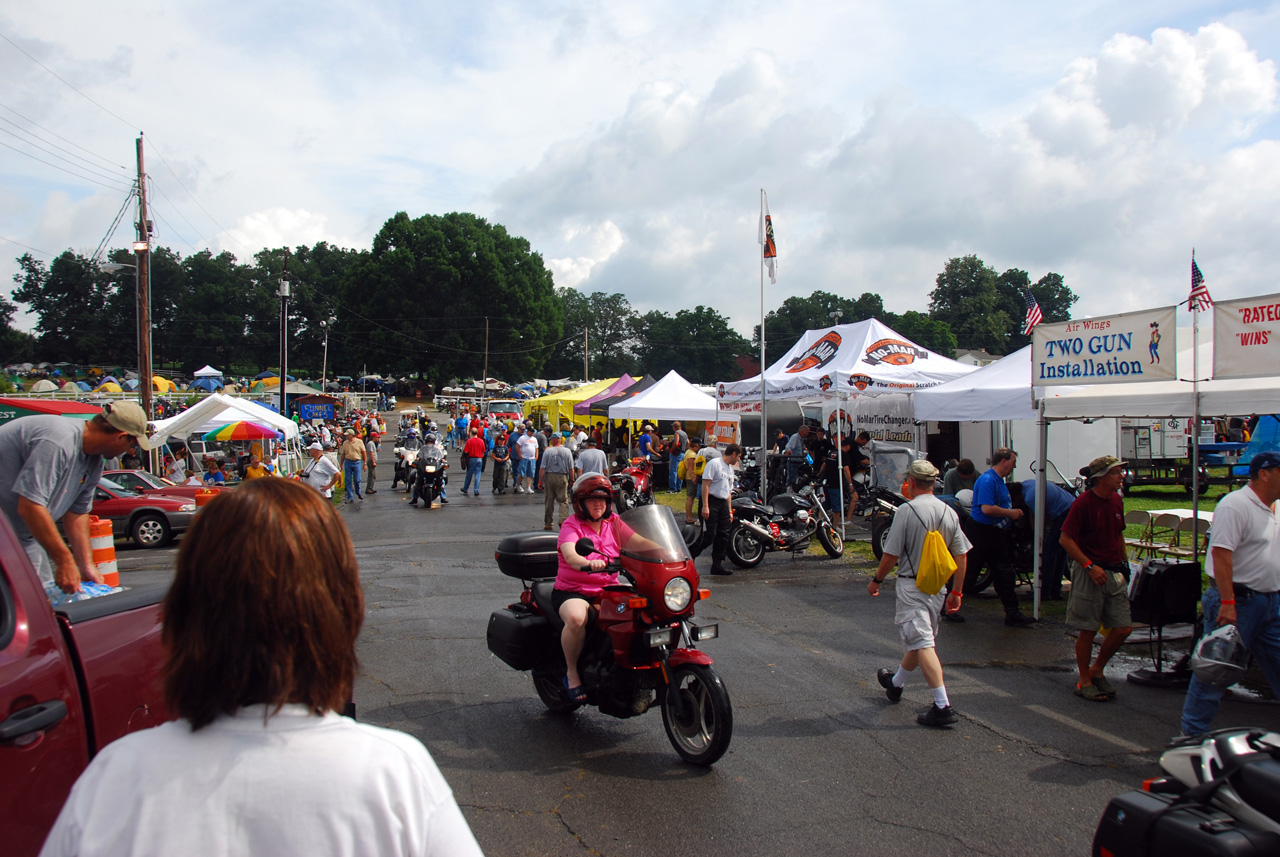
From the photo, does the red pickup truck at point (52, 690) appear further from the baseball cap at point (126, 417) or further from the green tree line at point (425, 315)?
the green tree line at point (425, 315)

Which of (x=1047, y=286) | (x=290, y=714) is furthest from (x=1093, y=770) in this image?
(x=1047, y=286)

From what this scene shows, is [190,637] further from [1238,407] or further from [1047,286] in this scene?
[1047,286]

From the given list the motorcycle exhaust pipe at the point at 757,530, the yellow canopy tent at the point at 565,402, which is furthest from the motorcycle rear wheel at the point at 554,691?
the yellow canopy tent at the point at 565,402

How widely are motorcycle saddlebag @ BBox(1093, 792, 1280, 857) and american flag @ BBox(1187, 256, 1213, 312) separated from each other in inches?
245

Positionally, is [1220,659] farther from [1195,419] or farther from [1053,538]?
[1053,538]

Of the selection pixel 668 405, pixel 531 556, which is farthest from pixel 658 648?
pixel 668 405

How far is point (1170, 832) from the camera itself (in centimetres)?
255

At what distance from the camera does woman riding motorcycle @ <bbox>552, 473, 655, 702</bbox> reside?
487 centimetres

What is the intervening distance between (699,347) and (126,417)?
95.6 metres

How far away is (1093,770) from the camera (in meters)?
4.75

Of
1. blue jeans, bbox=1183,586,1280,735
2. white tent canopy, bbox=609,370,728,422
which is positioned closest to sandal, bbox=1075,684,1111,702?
blue jeans, bbox=1183,586,1280,735

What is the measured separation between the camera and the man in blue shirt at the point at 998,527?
8609 mm

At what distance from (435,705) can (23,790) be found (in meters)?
3.74

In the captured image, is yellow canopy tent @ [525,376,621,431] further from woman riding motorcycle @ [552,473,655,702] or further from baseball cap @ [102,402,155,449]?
baseball cap @ [102,402,155,449]
